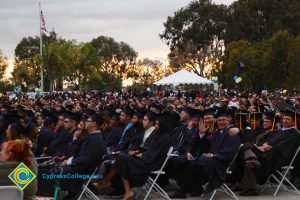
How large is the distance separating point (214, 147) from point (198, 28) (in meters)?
63.0

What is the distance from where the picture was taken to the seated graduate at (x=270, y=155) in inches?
414

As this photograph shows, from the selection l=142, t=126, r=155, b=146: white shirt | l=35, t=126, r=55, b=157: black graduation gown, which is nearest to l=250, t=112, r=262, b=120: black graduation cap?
l=142, t=126, r=155, b=146: white shirt

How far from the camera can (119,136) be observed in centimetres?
1264

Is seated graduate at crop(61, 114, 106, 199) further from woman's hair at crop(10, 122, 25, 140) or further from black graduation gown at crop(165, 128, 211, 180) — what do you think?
black graduation gown at crop(165, 128, 211, 180)

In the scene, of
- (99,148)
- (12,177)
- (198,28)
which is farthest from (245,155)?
(198,28)

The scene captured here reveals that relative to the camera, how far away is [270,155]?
34.7ft

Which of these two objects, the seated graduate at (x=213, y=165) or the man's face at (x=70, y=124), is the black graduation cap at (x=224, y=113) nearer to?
the seated graduate at (x=213, y=165)

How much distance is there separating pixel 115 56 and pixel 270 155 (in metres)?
82.4

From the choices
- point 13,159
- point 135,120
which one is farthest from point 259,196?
point 13,159

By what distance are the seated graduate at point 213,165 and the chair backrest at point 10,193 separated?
5.48 m

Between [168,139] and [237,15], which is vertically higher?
[237,15]

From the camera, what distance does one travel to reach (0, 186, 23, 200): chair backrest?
4.85m

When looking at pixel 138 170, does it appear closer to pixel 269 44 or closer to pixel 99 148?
pixel 99 148

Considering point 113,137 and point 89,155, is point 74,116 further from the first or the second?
point 89,155
